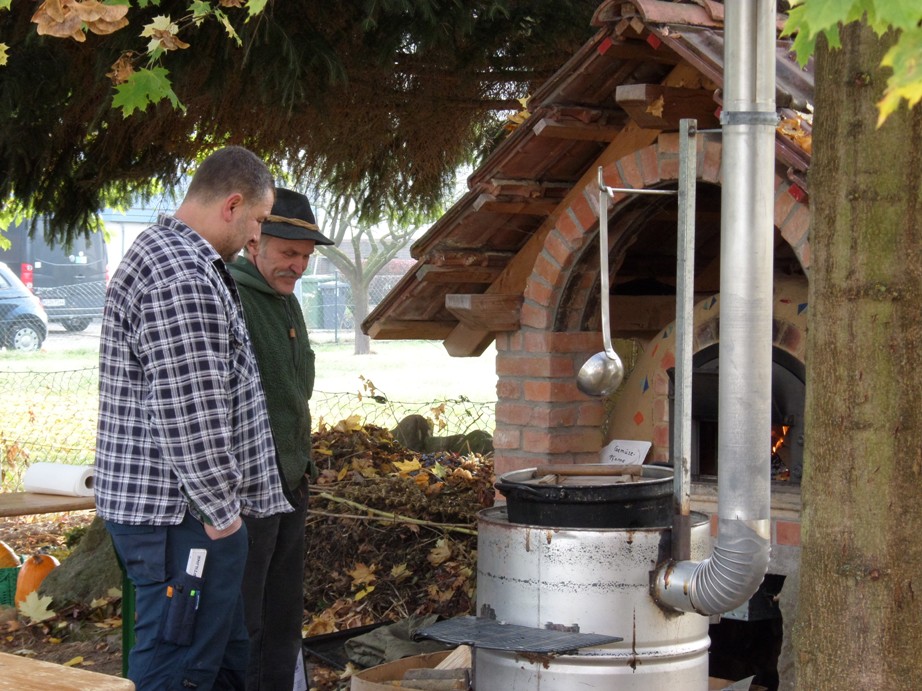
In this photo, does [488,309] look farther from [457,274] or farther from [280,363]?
[280,363]

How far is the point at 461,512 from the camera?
22.9 ft

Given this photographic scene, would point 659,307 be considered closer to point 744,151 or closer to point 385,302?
point 385,302

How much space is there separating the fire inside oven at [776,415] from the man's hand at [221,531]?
7.07 ft

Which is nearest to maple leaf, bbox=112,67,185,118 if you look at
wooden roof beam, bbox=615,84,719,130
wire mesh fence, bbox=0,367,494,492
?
wooden roof beam, bbox=615,84,719,130

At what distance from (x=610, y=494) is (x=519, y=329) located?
80.4 inches

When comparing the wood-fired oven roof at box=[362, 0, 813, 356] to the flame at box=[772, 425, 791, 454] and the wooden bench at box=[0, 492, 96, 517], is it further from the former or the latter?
the wooden bench at box=[0, 492, 96, 517]

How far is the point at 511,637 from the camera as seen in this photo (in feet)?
11.5

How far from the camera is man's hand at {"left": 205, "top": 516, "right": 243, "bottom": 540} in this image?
352 cm

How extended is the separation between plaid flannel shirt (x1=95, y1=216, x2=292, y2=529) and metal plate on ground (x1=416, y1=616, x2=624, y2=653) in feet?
2.35

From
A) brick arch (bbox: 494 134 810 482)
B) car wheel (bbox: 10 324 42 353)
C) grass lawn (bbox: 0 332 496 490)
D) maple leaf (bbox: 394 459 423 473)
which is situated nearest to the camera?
brick arch (bbox: 494 134 810 482)

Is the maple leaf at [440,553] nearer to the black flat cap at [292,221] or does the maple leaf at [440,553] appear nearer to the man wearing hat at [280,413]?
the man wearing hat at [280,413]

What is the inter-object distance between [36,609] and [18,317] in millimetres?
19870

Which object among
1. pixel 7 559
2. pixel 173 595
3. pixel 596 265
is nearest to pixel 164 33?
pixel 173 595

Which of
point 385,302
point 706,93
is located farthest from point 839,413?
point 385,302
